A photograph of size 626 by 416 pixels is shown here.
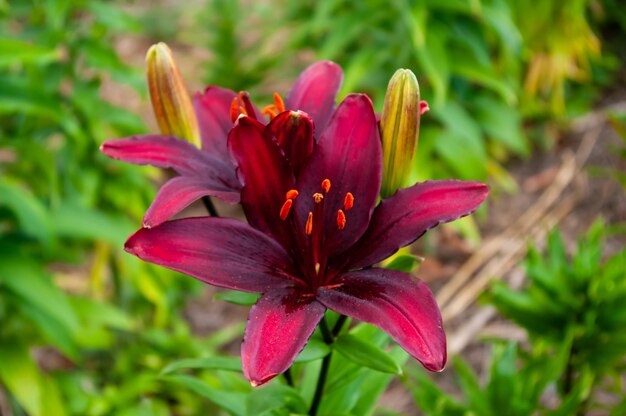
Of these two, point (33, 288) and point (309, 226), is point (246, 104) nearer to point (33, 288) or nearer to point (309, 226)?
point (309, 226)

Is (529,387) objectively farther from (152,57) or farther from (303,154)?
(152,57)

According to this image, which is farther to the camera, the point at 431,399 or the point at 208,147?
the point at 431,399

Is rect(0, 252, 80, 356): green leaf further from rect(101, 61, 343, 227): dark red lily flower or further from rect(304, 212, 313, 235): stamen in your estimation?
rect(304, 212, 313, 235): stamen

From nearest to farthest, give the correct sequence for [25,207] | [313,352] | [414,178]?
1. [313,352]
2. [25,207]
3. [414,178]

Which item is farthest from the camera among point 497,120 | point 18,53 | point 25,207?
point 497,120

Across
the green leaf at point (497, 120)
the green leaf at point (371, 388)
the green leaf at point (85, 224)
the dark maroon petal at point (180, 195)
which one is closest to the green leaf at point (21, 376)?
the green leaf at point (85, 224)

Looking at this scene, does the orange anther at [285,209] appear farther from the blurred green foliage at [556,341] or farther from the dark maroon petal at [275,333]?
the blurred green foliage at [556,341]

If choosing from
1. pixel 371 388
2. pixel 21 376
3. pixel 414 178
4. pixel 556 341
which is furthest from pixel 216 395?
pixel 414 178

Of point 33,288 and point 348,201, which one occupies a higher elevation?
point 348,201
